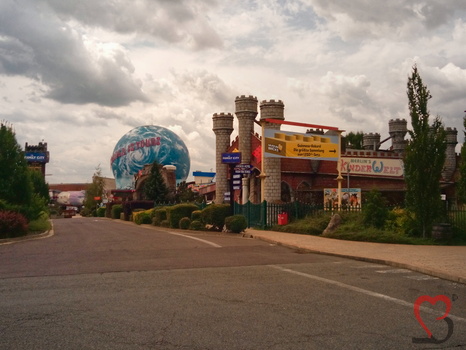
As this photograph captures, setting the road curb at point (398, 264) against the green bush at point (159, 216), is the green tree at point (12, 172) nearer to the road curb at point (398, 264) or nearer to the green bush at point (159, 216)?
the green bush at point (159, 216)

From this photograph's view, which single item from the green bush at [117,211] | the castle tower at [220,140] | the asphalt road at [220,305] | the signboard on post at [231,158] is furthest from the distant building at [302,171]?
the asphalt road at [220,305]

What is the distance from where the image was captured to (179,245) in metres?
18.4

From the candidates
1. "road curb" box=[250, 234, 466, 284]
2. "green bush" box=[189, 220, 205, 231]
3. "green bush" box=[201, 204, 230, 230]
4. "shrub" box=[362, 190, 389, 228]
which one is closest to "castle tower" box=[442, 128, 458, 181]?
"green bush" box=[201, 204, 230, 230]

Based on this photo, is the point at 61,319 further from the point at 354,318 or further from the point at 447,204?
the point at 447,204

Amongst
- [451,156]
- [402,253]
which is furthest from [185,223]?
[451,156]

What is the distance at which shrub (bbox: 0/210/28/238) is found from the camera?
72.2 ft

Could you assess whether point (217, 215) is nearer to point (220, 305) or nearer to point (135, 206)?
point (220, 305)

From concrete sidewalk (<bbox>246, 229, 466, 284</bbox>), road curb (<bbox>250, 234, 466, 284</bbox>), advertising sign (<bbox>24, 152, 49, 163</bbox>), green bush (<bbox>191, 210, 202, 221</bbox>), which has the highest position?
advertising sign (<bbox>24, 152, 49, 163</bbox>)

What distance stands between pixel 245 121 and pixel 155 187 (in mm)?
21705

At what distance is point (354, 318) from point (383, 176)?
38166 millimetres

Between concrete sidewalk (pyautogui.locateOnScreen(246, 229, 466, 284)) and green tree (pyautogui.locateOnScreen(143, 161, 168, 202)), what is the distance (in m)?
40.8

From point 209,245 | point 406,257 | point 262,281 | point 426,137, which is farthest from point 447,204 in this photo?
point 262,281

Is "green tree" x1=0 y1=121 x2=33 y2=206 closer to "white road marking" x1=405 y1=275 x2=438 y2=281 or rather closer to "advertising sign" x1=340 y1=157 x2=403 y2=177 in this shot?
"white road marking" x1=405 y1=275 x2=438 y2=281

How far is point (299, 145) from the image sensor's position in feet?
103
